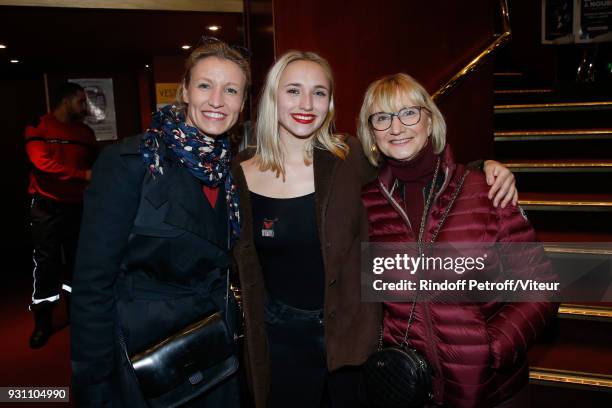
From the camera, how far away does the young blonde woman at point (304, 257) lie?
1.77m

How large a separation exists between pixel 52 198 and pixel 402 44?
10.3ft

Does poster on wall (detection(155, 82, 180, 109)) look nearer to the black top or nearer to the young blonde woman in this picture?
the young blonde woman

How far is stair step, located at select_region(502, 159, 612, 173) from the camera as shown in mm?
3053

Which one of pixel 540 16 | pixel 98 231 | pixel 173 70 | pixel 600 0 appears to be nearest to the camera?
pixel 98 231

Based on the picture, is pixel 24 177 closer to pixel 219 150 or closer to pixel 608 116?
pixel 219 150

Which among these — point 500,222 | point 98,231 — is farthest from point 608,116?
point 98,231

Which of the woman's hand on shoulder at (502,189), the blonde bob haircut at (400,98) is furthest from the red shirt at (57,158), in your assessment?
the woman's hand on shoulder at (502,189)

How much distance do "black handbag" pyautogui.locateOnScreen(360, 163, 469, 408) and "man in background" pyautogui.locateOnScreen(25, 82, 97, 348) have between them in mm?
3489

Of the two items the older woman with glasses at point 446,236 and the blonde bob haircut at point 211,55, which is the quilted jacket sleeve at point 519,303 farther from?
the blonde bob haircut at point 211,55

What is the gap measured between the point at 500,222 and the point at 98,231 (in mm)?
1248

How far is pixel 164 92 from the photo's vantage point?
753cm

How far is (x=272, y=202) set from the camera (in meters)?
1.87

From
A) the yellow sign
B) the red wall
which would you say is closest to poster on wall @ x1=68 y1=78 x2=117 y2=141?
the yellow sign

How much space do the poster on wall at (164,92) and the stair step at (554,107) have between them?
5196mm
